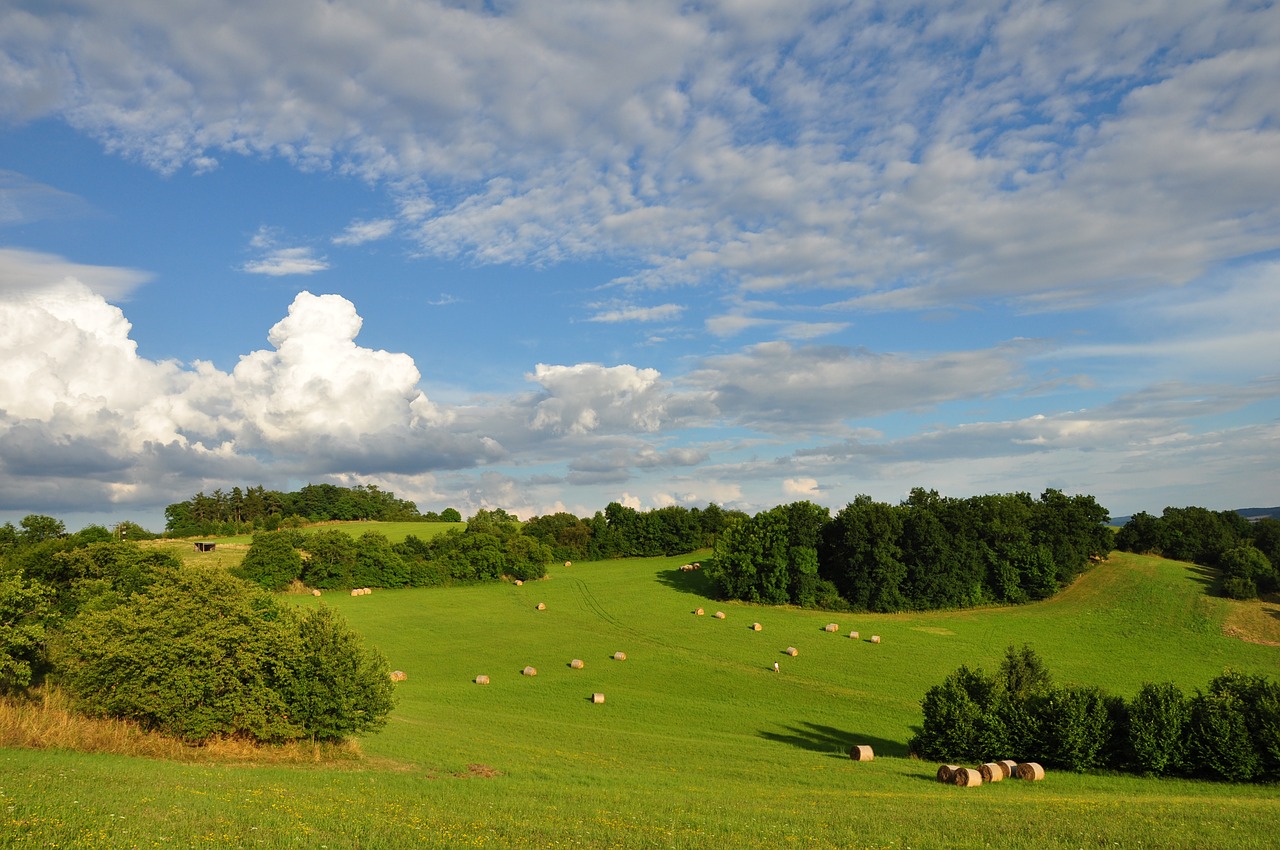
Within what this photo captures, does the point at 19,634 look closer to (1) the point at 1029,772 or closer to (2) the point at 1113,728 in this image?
(1) the point at 1029,772

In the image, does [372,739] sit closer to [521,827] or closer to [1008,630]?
[521,827]

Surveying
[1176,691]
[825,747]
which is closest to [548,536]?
[825,747]

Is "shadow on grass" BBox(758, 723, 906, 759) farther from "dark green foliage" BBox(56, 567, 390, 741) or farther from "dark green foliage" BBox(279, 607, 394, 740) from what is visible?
"dark green foliage" BBox(56, 567, 390, 741)

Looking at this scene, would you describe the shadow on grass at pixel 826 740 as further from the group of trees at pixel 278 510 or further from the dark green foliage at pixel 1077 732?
the group of trees at pixel 278 510

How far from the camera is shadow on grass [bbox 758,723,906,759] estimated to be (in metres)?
39.8

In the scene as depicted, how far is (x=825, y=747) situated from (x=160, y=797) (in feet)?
106

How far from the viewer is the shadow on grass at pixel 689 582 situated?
302 ft

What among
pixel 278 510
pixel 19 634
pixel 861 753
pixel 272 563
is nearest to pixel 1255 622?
pixel 861 753

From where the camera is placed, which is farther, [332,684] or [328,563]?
[328,563]

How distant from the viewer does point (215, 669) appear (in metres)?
29.6

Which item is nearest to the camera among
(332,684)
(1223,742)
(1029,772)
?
(332,684)

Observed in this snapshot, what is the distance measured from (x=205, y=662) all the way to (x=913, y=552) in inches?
2998

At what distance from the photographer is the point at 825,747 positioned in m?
40.0

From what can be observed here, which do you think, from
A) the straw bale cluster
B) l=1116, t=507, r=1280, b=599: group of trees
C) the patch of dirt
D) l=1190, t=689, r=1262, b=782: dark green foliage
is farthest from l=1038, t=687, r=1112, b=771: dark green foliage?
l=1116, t=507, r=1280, b=599: group of trees
